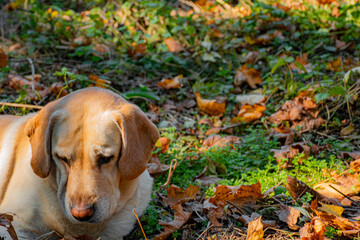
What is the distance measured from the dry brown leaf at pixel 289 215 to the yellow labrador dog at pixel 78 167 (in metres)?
1.08

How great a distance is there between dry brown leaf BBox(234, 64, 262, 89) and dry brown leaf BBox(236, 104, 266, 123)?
828 millimetres

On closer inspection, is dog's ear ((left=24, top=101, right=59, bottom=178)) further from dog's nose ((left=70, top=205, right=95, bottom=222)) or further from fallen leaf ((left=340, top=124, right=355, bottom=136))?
fallen leaf ((left=340, top=124, right=355, bottom=136))

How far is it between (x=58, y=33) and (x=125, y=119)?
5062 mm

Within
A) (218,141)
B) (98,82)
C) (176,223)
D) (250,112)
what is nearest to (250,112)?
(250,112)

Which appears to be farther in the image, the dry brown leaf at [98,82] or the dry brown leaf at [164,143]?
the dry brown leaf at [98,82]

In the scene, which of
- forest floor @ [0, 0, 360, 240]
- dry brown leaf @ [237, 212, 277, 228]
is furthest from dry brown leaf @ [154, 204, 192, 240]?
dry brown leaf @ [237, 212, 277, 228]

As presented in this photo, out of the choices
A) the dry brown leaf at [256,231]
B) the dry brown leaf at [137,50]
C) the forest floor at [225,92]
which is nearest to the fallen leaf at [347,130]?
the forest floor at [225,92]

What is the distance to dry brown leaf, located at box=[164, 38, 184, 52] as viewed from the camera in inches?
282

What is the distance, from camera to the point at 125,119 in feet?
9.37

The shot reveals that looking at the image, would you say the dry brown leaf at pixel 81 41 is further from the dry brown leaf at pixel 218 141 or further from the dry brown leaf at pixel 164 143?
the dry brown leaf at pixel 218 141

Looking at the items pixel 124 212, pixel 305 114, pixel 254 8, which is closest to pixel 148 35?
pixel 254 8

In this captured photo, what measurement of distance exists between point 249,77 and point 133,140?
3722 millimetres

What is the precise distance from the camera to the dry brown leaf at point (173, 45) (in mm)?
7172

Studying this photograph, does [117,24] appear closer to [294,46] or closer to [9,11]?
[9,11]
